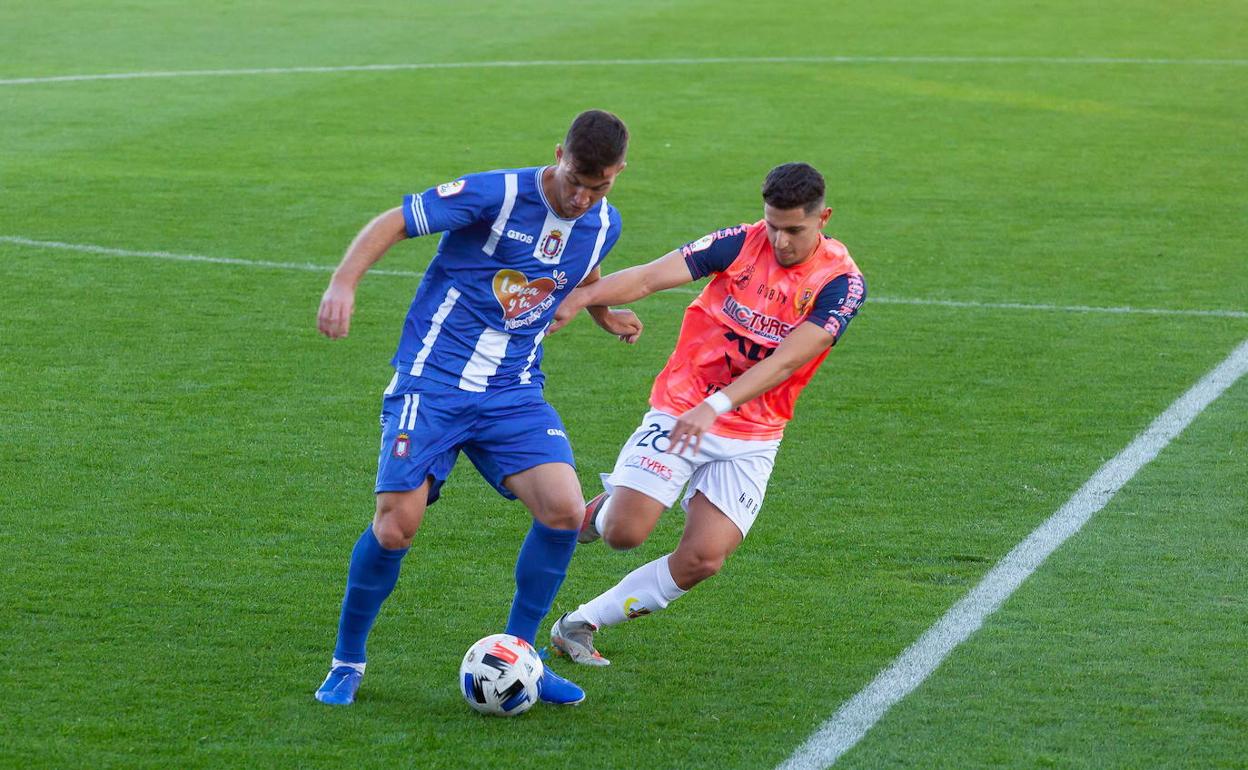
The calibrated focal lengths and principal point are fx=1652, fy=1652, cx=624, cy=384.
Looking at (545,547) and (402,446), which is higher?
(402,446)

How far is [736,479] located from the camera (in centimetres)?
544

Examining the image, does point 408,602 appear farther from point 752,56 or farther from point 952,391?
point 752,56

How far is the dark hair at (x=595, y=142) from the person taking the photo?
188 inches

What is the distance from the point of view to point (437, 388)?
16.6ft

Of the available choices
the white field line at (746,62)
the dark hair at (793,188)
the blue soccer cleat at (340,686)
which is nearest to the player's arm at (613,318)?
the dark hair at (793,188)

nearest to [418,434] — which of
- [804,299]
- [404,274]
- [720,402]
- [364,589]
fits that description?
[364,589]

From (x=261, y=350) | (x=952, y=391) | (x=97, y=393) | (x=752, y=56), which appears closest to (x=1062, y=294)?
(x=952, y=391)

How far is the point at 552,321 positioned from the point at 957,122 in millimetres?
11723

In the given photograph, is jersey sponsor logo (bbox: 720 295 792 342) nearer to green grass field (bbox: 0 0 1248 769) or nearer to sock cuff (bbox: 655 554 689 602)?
sock cuff (bbox: 655 554 689 602)

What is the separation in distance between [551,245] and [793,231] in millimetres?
758

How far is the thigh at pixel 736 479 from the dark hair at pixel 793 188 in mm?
844

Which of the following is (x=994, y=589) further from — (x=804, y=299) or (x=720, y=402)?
(x=720, y=402)

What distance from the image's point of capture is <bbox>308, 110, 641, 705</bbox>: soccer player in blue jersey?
194 inches

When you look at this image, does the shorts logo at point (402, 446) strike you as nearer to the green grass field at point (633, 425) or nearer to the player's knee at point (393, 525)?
the player's knee at point (393, 525)
